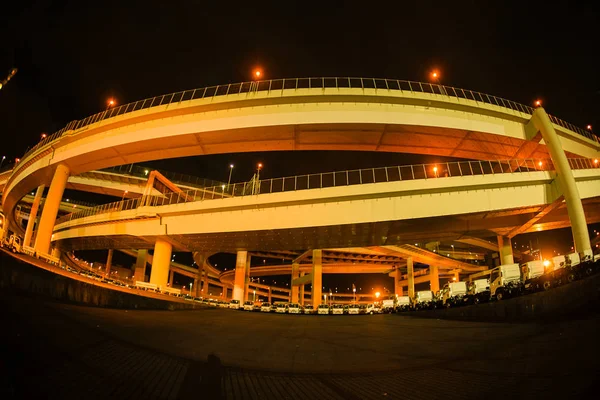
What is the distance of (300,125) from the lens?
26.7 metres

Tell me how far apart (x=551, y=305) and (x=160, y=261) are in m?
33.8

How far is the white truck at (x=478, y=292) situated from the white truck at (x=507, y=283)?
1.35 feet

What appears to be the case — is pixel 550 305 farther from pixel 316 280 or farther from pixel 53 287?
pixel 316 280

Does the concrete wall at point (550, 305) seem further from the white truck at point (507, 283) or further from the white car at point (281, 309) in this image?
the white car at point (281, 309)

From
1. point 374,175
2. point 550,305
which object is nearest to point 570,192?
point 374,175

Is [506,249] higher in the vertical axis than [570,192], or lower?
lower

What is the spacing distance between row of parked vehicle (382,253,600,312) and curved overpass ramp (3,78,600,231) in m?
→ 13.6

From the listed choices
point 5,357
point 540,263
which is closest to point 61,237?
point 5,357

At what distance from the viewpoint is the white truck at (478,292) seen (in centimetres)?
1891

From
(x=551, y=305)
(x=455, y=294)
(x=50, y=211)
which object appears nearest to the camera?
(x=551, y=305)

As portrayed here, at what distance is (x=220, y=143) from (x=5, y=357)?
89.3 feet

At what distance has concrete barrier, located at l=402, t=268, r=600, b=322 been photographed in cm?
911

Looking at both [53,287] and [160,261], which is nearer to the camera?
[53,287]

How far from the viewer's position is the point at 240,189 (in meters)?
29.2
